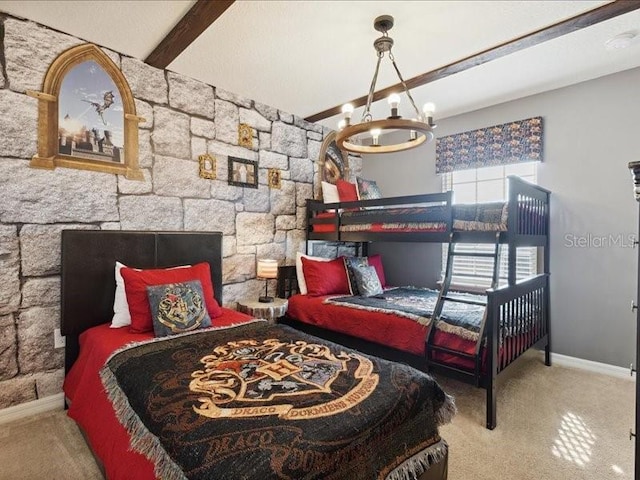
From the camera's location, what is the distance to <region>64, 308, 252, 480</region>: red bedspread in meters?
1.22

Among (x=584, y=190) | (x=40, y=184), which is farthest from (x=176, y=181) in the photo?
(x=584, y=190)

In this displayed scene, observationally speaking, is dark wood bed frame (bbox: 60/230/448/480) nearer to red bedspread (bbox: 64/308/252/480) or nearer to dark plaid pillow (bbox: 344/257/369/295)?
red bedspread (bbox: 64/308/252/480)

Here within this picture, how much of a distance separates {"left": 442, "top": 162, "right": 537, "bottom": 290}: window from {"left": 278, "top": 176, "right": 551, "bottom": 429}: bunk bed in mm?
251

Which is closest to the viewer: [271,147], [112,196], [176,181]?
[112,196]

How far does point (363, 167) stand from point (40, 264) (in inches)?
149

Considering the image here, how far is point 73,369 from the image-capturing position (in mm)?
2121

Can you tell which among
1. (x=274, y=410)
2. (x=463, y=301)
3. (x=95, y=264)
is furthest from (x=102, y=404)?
(x=463, y=301)

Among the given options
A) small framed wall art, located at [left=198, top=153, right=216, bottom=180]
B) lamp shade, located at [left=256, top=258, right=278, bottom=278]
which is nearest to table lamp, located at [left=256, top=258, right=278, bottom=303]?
lamp shade, located at [left=256, top=258, right=278, bottom=278]

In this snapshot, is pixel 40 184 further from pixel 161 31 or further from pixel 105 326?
pixel 161 31

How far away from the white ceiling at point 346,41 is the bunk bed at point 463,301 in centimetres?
100

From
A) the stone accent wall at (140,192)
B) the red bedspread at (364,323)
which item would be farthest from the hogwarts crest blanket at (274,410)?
the stone accent wall at (140,192)

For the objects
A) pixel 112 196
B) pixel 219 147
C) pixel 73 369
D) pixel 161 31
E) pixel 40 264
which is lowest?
pixel 73 369

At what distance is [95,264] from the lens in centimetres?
231

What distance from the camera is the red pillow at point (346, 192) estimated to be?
394 centimetres
